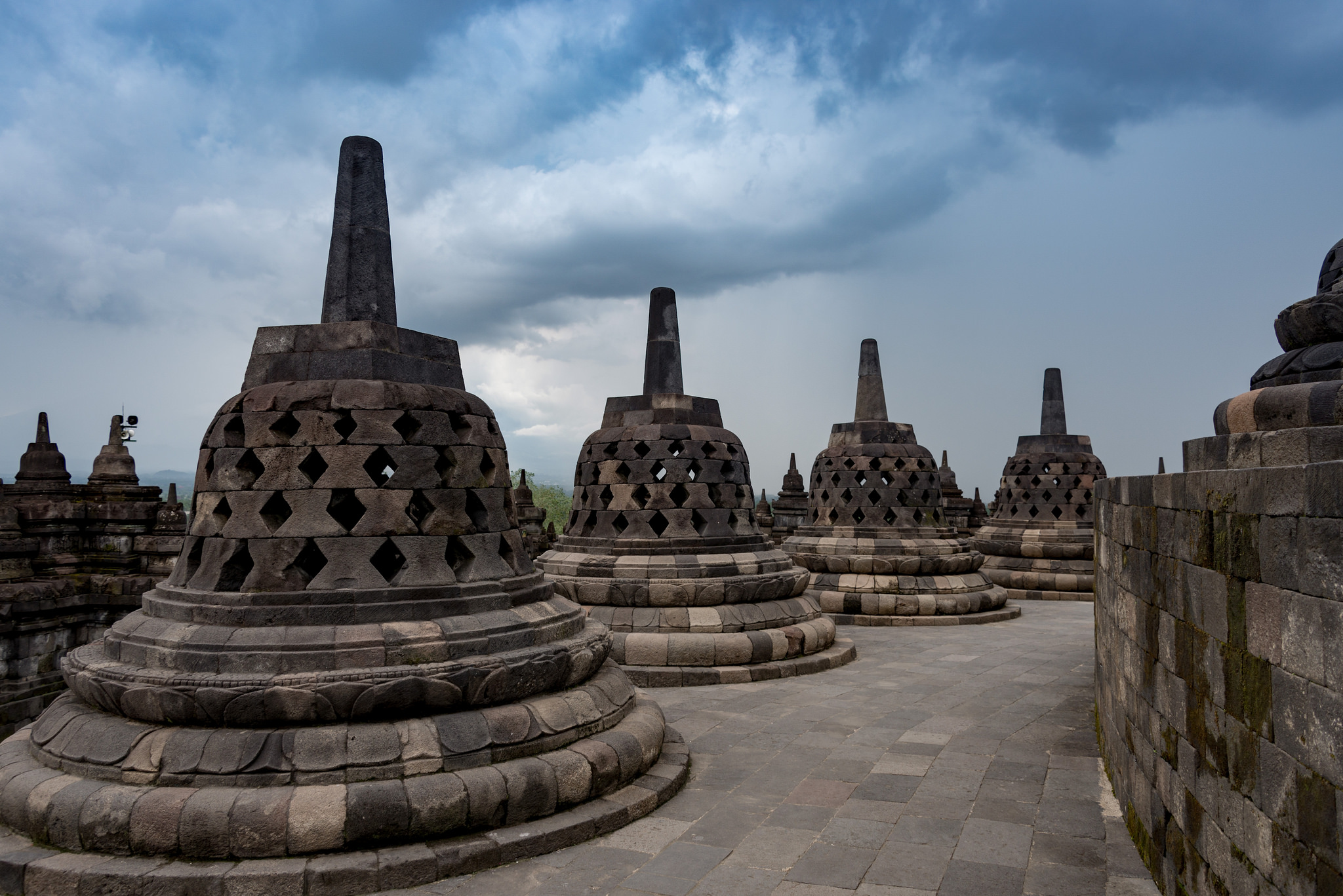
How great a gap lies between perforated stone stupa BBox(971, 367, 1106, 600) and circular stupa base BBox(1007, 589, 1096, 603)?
12 mm

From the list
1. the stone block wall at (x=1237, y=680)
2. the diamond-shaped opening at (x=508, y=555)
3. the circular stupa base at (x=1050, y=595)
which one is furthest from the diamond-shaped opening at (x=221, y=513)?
the circular stupa base at (x=1050, y=595)

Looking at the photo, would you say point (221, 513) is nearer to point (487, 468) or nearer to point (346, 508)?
point (346, 508)

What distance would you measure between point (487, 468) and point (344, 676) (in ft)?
5.27

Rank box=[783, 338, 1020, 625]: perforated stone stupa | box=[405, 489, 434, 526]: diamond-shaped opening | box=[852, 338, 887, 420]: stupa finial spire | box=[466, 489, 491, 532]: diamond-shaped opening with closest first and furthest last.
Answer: box=[405, 489, 434, 526]: diamond-shaped opening < box=[466, 489, 491, 532]: diamond-shaped opening < box=[783, 338, 1020, 625]: perforated stone stupa < box=[852, 338, 887, 420]: stupa finial spire

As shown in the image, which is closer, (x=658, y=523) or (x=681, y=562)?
(x=681, y=562)

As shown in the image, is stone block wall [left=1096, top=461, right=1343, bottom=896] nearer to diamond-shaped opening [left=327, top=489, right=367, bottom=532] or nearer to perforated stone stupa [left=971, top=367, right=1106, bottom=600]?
diamond-shaped opening [left=327, top=489, right=367, bottom=532]

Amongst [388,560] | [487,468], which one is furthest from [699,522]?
[388,560]

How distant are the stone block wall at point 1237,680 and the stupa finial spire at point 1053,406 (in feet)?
43.4

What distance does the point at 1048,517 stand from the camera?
1606cm

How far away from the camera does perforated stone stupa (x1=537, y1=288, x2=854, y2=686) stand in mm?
8609

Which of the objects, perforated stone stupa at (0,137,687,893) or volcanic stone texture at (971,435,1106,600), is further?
volcanic stone texture at (971,435,1106,600)

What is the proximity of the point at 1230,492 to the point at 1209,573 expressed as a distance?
15.5 inches

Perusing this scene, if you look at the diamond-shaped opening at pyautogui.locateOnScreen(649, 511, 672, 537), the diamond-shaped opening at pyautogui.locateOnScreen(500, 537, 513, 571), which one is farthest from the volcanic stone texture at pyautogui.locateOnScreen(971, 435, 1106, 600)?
the diamond-shaped opening at pyautogui.locateOnScreen(500, 537, 513, 571)

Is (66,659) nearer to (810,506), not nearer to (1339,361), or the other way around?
(1339,361)
